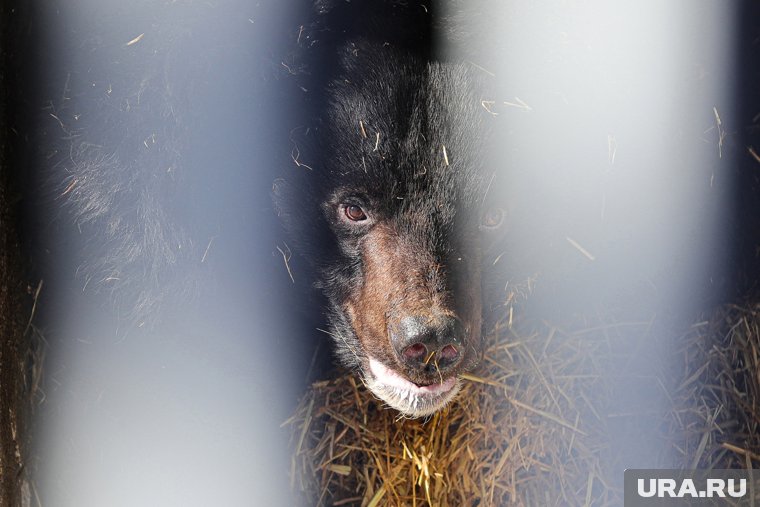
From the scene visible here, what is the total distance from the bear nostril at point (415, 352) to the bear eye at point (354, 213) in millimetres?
407

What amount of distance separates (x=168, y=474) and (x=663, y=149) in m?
1.96

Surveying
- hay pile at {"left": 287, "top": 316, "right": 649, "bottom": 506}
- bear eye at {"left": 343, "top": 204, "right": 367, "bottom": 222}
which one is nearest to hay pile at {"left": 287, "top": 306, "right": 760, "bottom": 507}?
hay pile at {"left": 287, "top": 316, "right": 649, "bottom": 506}

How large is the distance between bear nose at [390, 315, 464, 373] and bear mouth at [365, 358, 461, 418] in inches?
4.7

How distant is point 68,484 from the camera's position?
2.65 metres

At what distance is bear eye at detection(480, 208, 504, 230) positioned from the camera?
8.10 feet

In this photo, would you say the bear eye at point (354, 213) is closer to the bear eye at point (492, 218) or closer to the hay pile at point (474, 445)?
the bear eye at point (492, 218)

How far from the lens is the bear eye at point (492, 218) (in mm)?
2469

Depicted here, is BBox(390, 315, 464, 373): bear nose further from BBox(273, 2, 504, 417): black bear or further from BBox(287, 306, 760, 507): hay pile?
BBox(287, 306, 760, 507): hay pile

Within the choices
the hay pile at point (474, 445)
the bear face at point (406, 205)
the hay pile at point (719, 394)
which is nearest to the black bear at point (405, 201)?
the bear face at point (406, 205)

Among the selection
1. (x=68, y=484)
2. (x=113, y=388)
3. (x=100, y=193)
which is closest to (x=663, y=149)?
(x=100, y=193)

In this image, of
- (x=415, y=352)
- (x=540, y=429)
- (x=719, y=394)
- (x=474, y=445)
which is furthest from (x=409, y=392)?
(x=719, y=394)

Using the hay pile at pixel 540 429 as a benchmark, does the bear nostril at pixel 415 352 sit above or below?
above

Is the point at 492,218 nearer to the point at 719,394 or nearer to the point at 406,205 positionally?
the point at 406,205

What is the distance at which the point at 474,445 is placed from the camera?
105 inches
